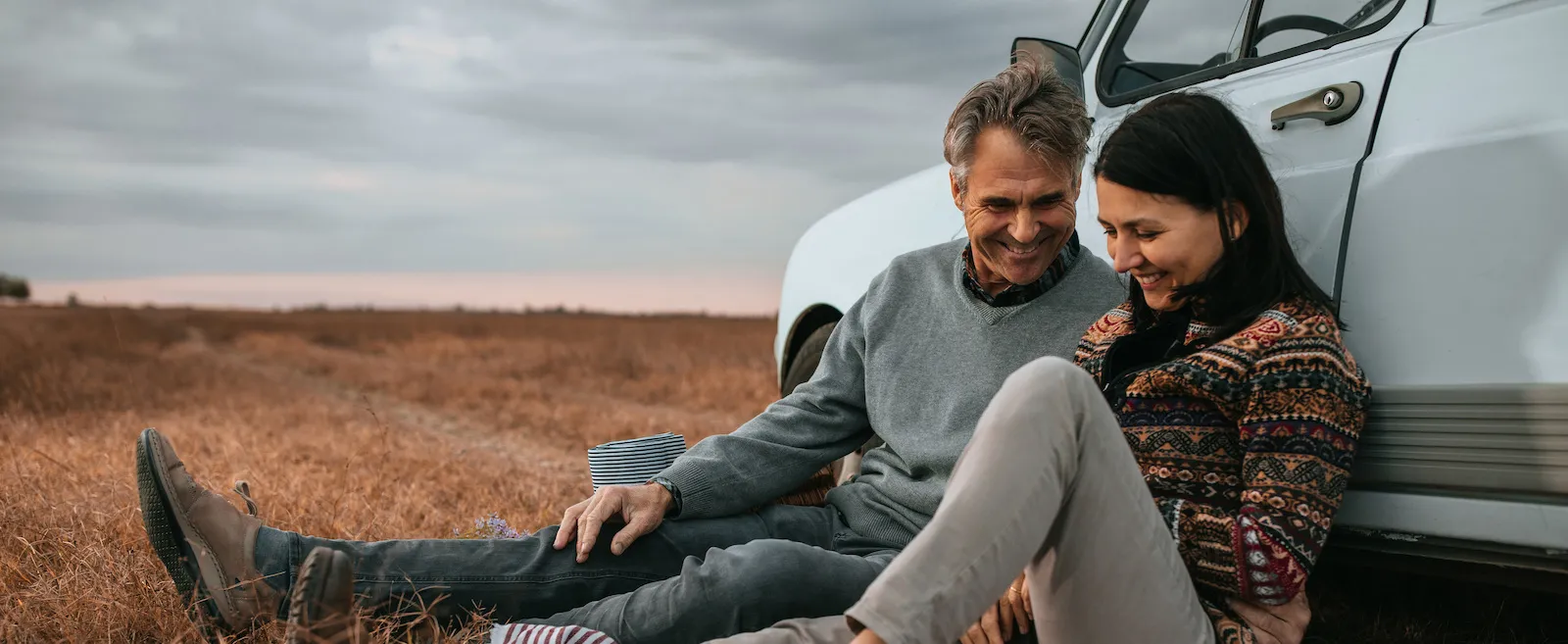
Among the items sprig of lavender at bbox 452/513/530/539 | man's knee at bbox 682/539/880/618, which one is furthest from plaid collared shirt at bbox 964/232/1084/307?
sprig of lavender at bbox 452/513/530/539

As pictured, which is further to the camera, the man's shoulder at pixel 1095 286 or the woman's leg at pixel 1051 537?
the man's shoulder at pixel 1095 286

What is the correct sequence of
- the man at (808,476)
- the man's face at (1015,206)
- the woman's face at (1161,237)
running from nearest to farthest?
the woman's face at (1161,237) < the man at (808,476) < the man's face at (1015,206)

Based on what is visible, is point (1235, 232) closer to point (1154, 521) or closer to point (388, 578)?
point (1154, 521)

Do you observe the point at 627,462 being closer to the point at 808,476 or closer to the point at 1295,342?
the point at 808,476

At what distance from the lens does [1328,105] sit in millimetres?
2357

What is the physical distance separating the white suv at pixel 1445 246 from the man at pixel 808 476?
52 cm

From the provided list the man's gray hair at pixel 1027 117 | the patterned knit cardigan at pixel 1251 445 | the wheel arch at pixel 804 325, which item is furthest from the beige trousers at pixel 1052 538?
the wheel arch at pixel 804 325

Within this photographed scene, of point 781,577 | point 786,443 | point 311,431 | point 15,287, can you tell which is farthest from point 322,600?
point 15,287

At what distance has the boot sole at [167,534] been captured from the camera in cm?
230

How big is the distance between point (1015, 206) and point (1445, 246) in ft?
2.89

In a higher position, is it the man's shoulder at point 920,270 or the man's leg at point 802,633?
the man's shoulder at point 920,270

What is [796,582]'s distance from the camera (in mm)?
2193

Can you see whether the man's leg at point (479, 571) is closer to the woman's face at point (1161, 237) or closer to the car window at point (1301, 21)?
the woman's face at point (1161, 237)

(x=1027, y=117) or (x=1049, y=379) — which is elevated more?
(x=1027, y=117)
